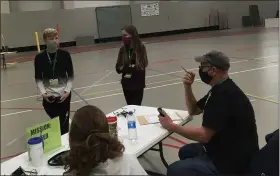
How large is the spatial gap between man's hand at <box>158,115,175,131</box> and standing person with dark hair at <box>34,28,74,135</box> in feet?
4.13

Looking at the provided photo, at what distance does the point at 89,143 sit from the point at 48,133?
0.96 m

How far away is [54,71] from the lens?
406 centimetres

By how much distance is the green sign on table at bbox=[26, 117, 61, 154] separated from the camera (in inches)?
97.3

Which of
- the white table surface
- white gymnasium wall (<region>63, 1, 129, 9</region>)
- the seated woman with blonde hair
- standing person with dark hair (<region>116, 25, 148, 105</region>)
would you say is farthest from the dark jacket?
white gymnasium wall (<region>63, 1, 129, 9</region>)

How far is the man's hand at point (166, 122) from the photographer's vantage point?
10.2 ft

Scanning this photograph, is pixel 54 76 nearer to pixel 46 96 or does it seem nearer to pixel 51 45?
pixel 46 96

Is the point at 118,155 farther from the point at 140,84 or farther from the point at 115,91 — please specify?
the point at 115,91

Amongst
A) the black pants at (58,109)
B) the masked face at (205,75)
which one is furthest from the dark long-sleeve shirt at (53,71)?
the masked face at (205,75)

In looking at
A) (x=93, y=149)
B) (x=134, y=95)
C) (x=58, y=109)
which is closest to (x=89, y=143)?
(x=93, y=149)

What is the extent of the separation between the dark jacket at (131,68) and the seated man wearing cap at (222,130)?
1.92 meters

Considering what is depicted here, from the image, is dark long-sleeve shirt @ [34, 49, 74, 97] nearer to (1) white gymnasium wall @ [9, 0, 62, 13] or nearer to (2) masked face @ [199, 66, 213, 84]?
(2) masked face @ [199, 66, 213, 84]

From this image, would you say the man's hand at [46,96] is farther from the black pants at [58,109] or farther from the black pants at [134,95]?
the black pants at [134,95]

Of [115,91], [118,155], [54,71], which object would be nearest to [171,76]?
[115,91]

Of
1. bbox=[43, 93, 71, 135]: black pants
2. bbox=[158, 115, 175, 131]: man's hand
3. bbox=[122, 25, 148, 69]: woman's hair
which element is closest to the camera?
bbox=[158, 115, 175, 131]: man's hand
